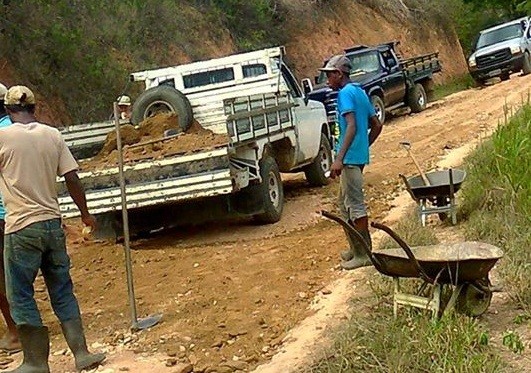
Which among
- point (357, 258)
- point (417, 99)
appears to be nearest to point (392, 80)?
point (417, 99)

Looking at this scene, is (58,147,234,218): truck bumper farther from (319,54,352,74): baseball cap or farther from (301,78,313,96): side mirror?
(301,78,313,96): side mirror

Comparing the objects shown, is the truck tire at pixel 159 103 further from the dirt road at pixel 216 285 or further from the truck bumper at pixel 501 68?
the truck bumper at pixel 501 68

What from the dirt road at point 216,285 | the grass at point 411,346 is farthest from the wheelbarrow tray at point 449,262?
the dirt road at point 216,285

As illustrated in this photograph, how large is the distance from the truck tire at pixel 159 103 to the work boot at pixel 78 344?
18.3 feet

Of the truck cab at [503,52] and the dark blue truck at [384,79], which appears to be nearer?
the dark blue truck at [384,79]

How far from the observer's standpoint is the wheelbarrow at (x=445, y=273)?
214 inches

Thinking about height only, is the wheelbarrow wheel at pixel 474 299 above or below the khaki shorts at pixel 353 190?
below

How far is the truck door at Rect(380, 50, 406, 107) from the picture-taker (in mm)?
21203

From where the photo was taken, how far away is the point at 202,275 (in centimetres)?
823

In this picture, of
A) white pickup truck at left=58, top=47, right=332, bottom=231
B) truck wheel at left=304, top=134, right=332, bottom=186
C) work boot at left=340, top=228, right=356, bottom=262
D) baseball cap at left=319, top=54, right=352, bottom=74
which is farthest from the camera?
truck wheel at left=304, top=134, right=332, bottom=186

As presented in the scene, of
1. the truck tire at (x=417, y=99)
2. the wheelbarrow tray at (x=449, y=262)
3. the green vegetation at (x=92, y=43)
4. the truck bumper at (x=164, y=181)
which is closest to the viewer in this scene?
the wheelbarrow tray at (x=449, y=262)

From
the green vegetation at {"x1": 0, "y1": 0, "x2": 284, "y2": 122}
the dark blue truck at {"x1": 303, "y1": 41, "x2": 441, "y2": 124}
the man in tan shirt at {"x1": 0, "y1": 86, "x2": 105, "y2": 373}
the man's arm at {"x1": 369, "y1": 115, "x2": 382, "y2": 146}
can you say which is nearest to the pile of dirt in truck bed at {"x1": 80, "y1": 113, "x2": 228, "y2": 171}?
the man's arm at {"x1": 369, "y1": 115, "x2": 382, "y2": 146}

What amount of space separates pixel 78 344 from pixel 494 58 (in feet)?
75.2

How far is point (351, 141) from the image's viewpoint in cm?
743
